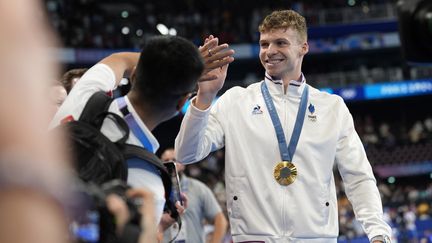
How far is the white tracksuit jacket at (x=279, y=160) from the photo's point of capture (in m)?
3.88

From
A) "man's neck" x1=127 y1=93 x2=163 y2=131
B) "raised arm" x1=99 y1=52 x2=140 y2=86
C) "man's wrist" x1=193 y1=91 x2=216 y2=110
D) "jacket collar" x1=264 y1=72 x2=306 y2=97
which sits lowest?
"jacket collar" x1=264 y1=72 x2=306 y2=97

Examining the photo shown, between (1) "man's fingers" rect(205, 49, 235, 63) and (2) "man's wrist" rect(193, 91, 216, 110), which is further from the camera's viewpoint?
(2) "man's wrist" rect(193, 91, 216, 110)

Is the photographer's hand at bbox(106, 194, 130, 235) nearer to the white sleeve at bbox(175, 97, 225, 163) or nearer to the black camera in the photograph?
the black camera

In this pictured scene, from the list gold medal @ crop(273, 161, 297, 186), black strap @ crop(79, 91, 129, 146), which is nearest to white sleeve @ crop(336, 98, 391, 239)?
gold medal @ crop(273, 161, 297, 186)

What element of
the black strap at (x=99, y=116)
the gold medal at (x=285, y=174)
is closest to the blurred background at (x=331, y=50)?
the gold medal at (x=285, y=174)

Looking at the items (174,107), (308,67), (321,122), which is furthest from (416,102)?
(174,107)

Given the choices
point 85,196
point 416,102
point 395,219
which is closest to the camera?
point 85,196

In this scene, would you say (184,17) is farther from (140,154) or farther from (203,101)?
(140,154)

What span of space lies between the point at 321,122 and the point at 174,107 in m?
1.90

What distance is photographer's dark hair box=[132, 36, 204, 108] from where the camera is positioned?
7.59 feet

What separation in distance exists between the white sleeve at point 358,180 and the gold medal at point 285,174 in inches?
15.8

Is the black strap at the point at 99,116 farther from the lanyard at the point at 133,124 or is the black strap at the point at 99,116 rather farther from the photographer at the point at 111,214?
the photographer at the point at 111,214

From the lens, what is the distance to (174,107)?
2.38 m

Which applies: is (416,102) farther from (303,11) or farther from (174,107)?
(174,107)
